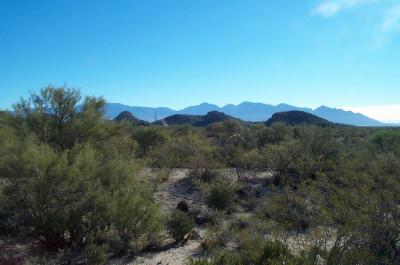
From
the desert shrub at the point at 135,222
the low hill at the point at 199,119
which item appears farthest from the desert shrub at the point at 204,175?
the low hill at the point at 199,119

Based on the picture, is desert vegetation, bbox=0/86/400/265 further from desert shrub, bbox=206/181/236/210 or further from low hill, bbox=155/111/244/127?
low hill, bbox=155/111/244/127

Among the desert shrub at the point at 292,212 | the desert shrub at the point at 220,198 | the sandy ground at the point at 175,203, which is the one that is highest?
the desert shrub at the point at 292,212

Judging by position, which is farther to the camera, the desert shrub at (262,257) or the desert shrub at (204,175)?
the desert shrub at (204,175)

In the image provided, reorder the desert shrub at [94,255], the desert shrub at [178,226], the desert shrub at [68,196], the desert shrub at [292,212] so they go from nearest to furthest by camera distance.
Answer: the desert shrub at [94,255]
the desert shrub at [68,196]
the desert shrub at [292,212]
the desert shrub at [178,226]

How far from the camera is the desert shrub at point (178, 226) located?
Result: 12.0 meters

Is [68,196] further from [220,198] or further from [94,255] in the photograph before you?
[220,198]

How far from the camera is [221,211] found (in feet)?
50.6

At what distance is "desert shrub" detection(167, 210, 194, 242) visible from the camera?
471 inches

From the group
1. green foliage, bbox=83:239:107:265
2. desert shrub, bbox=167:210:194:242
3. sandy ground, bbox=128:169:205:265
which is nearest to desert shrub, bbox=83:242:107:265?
green foliage, bbox=83:239:107:265

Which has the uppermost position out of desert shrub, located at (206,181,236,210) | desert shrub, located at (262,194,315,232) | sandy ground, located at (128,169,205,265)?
desert shrub, located at (262,194,315,232)

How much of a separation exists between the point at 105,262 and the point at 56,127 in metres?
10.5

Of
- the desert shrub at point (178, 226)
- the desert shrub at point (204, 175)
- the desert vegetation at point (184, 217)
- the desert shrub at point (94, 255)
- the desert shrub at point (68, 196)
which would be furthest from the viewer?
the desert shrub at point (204, 175)

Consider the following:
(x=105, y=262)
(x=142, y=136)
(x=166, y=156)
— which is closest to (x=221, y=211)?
(x=105, y=262)

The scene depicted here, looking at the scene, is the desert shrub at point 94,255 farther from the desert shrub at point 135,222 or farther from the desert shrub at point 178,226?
the desert shrub at point 178,226
